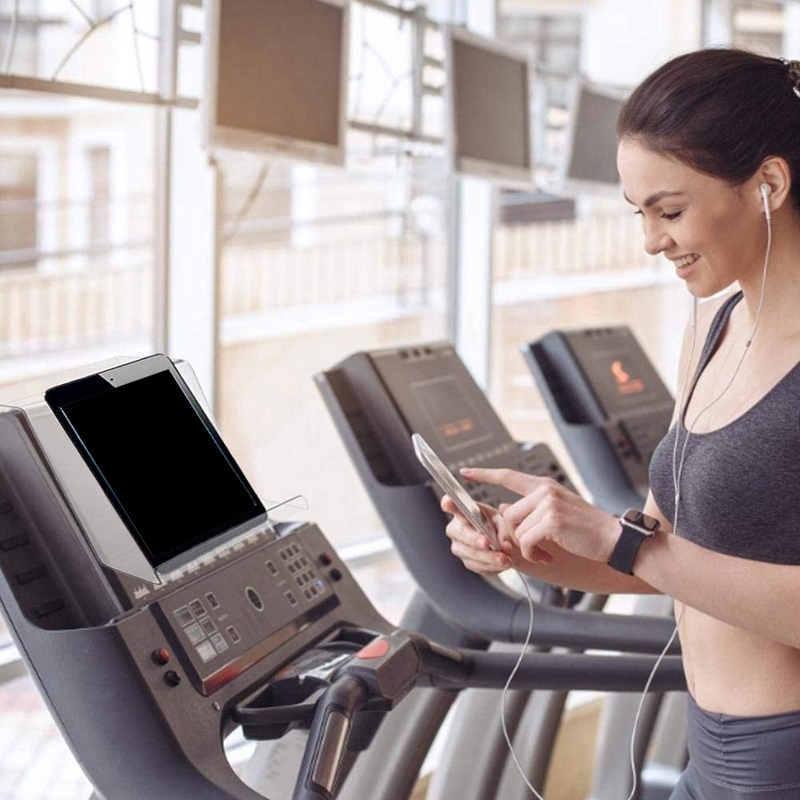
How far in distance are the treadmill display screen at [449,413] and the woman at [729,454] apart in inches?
27.2

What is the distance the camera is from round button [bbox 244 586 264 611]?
1.55 m

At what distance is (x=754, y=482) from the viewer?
4.69 feet

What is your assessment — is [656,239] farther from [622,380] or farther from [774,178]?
[622,380]

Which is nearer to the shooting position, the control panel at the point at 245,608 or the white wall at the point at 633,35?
the control panel at the point at 245,608

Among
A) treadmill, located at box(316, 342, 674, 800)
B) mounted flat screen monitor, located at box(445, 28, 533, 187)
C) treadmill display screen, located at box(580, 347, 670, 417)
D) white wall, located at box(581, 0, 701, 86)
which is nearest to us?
treadmill, located at box(316, 342, 674, 800)

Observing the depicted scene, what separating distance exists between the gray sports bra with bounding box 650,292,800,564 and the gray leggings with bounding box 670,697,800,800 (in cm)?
20

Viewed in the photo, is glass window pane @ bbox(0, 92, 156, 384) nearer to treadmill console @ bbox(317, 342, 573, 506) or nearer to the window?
the window

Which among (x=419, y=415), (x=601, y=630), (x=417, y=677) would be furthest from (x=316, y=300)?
(x=417, y=677)

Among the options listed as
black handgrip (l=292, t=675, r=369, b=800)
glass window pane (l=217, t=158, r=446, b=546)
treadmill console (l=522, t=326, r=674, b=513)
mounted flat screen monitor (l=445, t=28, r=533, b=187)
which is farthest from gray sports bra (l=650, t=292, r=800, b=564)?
glass window pane (l=217, t=158, r=446, b=546)

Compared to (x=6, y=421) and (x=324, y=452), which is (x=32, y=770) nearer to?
(x=324, y=452)

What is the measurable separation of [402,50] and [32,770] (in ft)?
7.06

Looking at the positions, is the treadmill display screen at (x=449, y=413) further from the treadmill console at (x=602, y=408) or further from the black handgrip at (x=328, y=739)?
the black handgrip at (x=328, y=739)

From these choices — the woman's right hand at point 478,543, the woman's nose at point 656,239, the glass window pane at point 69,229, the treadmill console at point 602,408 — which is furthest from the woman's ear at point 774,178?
the glass window pane at point 69,229

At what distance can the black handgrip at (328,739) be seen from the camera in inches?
51.9
